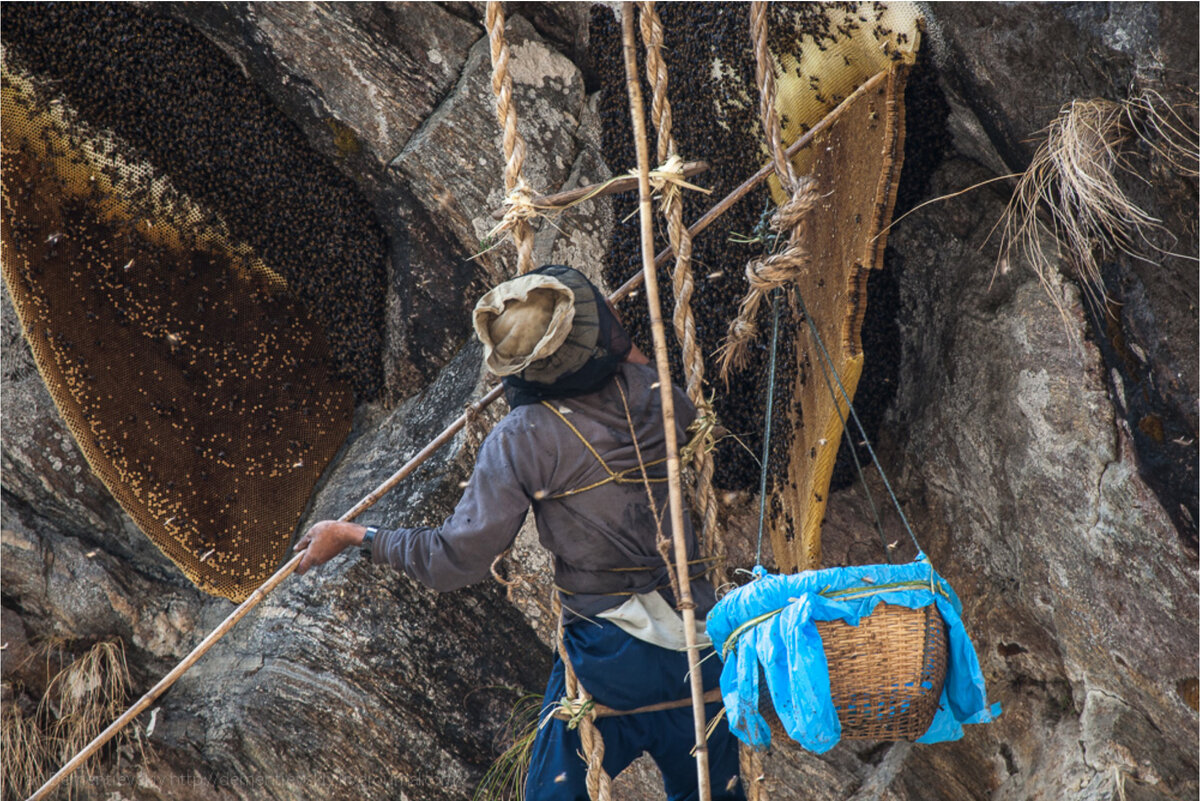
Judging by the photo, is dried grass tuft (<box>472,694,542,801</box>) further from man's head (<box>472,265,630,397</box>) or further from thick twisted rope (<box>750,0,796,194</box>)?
thick twisted rope (<box>750,0,796,194</box>)

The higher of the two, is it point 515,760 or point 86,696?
point 86,696

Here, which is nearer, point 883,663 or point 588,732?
point 883,663

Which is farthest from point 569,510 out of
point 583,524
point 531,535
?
point 531,535

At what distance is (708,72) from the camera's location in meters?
4.35

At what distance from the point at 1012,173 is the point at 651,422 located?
5.59 ft

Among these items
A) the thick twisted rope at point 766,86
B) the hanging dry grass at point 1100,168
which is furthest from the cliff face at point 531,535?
the thick twisted rope at point 766,86

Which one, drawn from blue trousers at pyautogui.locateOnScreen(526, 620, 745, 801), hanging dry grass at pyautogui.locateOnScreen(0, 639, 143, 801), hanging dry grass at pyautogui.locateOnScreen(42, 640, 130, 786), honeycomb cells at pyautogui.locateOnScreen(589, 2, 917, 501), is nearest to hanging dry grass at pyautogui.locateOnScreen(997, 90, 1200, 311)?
honeycomb cells at pyautogui.locateOnScreen(589, 2, 917, 501)

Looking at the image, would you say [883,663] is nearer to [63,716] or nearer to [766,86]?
[766,86]

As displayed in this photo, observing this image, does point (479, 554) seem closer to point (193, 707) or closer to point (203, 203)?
point (193, 707)

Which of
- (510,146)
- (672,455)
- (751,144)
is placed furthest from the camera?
(751,144)

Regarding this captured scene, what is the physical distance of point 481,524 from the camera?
301 cm

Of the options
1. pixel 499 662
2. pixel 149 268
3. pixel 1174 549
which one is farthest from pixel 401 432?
pixel 1174 549

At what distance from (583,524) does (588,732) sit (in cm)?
60

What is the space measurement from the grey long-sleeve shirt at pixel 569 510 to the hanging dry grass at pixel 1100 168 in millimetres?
1359
